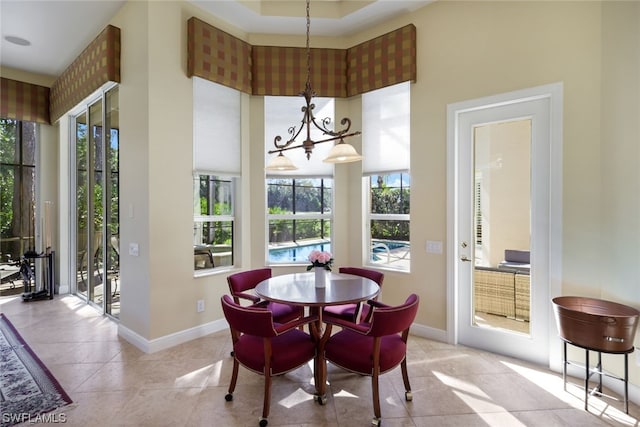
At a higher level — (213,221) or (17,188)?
(17,188)

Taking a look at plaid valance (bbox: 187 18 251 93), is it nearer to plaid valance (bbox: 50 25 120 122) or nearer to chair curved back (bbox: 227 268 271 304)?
plaid valance (bbox: 50 25 120 122)

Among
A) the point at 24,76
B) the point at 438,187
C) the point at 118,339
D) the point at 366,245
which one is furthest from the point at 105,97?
the point at 438,187

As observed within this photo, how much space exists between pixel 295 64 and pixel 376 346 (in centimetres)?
335

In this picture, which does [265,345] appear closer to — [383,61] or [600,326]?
[600,326]

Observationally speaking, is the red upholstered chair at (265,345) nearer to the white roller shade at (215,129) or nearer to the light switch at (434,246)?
the light switch at (434,246)

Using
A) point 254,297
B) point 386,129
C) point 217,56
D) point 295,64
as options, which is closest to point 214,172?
point 217,56

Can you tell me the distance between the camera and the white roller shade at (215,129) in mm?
3408

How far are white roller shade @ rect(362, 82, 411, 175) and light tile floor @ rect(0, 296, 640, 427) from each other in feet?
6.60

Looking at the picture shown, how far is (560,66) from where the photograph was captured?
103 inches

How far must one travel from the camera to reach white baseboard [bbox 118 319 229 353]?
9.97ft

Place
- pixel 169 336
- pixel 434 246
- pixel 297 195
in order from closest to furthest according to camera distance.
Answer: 1. pixel 169 336
2. pixel 434 246
3. pixel 297 195

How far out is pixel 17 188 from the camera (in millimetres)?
4914

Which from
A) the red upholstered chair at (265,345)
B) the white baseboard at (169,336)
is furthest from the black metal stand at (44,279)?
the red upholstered chair at (265,345)

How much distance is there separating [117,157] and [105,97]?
807 mm
